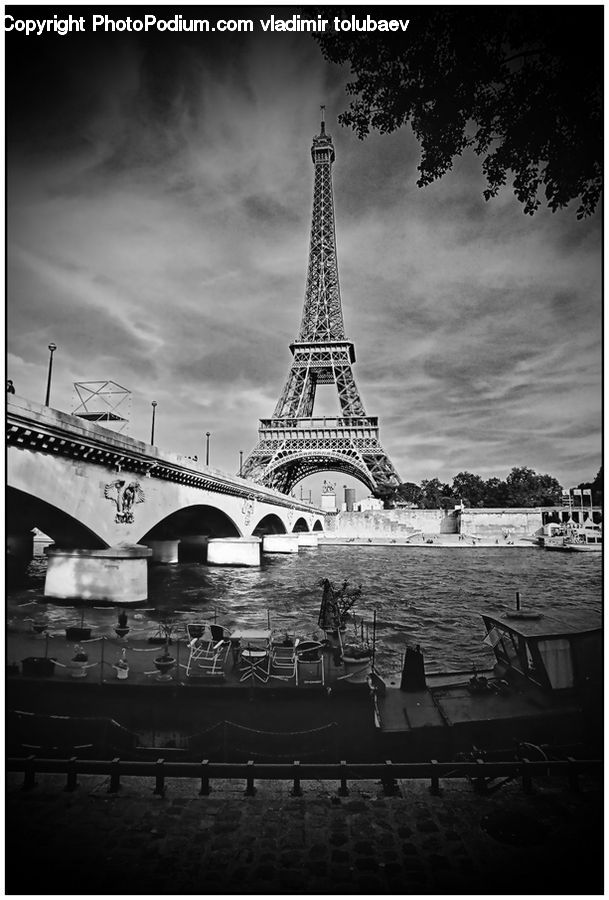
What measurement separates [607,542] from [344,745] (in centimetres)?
539

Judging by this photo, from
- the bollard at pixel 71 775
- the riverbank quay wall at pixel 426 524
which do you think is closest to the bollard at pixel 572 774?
the bollard at pixel 71 775

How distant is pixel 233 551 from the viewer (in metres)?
34.9

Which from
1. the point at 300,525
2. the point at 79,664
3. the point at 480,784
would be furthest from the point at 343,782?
the point at 300,525

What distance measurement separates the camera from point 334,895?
13.4 ft

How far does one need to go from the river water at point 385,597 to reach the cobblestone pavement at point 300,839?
5.11 m

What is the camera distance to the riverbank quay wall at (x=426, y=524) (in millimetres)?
69875

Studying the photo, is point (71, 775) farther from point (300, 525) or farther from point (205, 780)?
point (300, 525)

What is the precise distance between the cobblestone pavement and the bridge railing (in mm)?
129

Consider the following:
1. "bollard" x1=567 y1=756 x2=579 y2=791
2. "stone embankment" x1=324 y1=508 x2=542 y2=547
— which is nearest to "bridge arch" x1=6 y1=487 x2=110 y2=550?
"bollard" x1=567 y1=756 x2=579 y2=791

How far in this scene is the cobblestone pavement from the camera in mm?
4285

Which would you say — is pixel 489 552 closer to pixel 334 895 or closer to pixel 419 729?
pixel 419 729

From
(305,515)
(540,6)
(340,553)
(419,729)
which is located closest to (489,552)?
(340,553)

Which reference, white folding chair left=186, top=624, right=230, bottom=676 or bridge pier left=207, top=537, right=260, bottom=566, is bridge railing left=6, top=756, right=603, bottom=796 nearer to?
white folding chair left=186, top=624, right=230, bottom=676

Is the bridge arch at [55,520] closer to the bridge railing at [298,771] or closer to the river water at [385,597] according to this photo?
the river water at [385,597]
